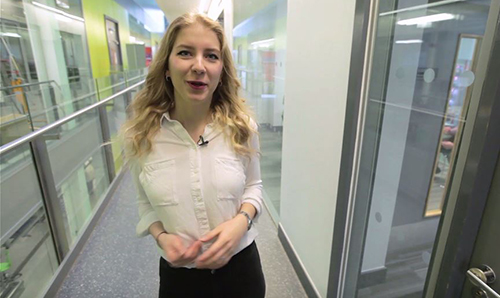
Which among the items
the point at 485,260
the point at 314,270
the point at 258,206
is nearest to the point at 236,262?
the point at 258,206

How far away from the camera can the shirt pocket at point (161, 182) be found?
0.95 metres

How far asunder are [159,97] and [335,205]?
3.51 feet

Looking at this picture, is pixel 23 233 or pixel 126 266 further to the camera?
pixel 23 233

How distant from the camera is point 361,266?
5.02 feet

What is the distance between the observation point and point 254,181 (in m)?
1.17

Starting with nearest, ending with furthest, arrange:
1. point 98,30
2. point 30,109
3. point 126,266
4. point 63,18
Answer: point 126,266 < point 30,109 < point 63,18 < point 98,30

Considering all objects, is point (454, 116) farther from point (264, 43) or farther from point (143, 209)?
point (264, 43)

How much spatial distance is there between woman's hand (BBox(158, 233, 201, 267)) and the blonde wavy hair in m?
0.33

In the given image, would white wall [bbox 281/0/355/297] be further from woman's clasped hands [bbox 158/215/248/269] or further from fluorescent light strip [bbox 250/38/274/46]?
fluorescent light strip [bbox 250/38/274/46]

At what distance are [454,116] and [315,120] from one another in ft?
2.73

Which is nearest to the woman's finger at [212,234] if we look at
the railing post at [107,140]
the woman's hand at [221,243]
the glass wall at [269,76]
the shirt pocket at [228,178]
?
the woman's hand at [221,243]

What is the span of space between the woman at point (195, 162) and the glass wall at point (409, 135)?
637 mm

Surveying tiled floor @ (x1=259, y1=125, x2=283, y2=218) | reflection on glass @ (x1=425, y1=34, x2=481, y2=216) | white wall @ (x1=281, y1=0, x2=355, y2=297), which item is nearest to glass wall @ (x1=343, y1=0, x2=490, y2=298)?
reflection on glass @ (x1=425, y1=34, x2=481, y2=216)

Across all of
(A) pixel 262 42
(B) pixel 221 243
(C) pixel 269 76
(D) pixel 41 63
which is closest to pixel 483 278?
(B) pixel 221 243
